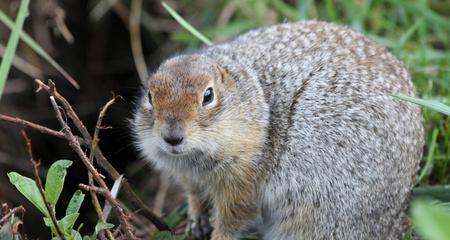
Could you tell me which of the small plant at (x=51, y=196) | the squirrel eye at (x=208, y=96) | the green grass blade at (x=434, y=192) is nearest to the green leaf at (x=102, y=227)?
the small plant at (x=51, y=196)

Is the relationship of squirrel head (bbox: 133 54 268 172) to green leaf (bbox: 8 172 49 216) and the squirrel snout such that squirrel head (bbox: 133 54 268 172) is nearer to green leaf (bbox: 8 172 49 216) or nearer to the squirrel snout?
the squirrel snout

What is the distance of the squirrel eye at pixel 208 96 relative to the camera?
136 inches

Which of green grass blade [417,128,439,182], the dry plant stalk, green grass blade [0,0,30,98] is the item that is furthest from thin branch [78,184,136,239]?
green grass blade [417,128,439,182]

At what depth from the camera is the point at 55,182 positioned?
3.08 meters

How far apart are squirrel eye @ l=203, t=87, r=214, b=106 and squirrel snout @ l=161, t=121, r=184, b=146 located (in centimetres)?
27

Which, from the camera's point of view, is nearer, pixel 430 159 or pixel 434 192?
pixel 434 192

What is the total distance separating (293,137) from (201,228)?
911 millimetres

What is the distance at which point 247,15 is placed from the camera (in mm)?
6008

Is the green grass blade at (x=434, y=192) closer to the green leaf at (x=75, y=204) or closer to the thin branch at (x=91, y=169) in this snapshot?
the thin branch at (x=91, y=169)

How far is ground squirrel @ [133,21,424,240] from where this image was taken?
347 centimetres

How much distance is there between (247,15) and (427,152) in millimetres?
2232

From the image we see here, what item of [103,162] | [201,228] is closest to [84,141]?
[103,162]

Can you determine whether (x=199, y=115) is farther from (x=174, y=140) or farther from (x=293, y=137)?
(x=293, y=137)

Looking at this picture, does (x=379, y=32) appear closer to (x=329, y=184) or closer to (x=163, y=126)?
(x=329, y=184)
